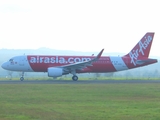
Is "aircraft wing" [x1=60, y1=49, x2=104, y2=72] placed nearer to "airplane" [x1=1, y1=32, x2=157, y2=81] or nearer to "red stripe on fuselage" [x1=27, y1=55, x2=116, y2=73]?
"airplane" [x1=1, y1=32, x2=157, y2=81]

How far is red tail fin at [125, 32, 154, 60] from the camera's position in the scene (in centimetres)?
5123

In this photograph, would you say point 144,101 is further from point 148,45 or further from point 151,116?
point 148,45

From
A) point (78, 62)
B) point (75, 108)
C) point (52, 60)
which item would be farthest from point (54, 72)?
point (75, 108)

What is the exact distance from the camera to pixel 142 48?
169 ft

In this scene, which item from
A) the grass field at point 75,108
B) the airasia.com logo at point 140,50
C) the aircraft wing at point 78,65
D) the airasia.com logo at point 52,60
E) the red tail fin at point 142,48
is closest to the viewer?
the grass field at point 75,108

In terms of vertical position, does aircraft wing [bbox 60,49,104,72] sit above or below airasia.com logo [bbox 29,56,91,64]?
below

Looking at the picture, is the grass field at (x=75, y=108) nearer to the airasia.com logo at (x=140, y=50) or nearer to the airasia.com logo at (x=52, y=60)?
the airasia.com logo at (x=52, y=60)

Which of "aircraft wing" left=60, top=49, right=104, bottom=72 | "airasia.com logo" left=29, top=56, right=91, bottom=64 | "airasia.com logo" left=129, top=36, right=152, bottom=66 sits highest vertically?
"airasia.com logo" left=129, top=36, right=152, bottom=66

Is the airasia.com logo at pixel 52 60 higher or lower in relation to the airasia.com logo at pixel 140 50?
lower

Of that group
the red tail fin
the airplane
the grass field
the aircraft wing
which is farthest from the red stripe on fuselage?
the grass field

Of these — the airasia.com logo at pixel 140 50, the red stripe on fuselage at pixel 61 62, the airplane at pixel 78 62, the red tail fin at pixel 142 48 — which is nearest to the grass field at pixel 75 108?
the airplane at pixel 78 62

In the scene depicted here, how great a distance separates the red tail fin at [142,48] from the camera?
5123 centimetres

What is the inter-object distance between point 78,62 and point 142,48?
8.65m

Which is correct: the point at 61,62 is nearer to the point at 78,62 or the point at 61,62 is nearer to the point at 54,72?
the point at 78,62
